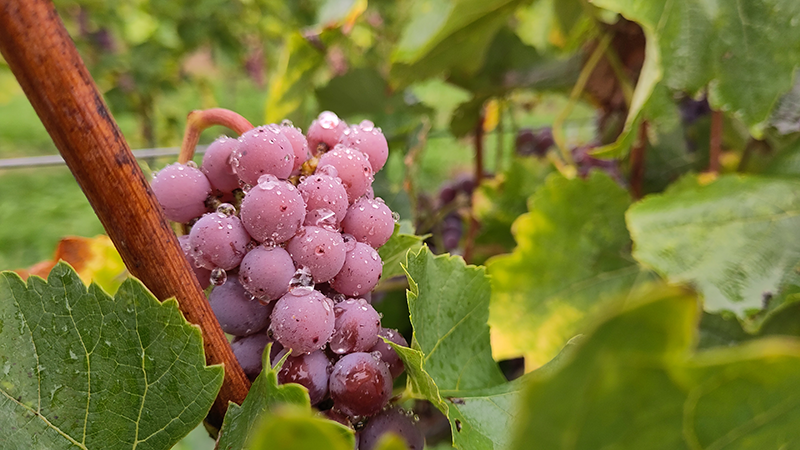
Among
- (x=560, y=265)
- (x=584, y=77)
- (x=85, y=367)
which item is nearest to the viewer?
(x=85, y=367)

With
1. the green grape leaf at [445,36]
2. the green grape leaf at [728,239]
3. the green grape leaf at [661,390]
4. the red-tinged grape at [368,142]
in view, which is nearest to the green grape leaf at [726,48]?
the green grape leaf at [728,239]

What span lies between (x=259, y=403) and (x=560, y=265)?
48cm

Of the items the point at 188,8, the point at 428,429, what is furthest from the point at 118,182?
the point at 188,8

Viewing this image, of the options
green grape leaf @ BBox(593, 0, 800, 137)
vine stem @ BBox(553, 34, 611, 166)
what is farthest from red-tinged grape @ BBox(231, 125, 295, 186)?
vine stem @ BBox(553, 34, 611, 166)

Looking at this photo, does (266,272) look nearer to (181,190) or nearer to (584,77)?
(181,190)

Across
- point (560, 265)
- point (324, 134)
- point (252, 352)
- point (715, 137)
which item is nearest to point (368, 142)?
point (324, 134)

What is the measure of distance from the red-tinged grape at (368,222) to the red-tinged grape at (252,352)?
0.07m

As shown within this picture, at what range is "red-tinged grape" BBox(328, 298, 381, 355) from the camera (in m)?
0.25

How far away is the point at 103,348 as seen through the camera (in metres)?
0.22

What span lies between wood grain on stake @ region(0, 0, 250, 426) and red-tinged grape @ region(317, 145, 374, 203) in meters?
0.09

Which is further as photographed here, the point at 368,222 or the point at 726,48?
the point at 726,48

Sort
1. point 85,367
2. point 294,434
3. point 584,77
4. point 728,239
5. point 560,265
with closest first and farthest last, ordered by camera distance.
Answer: point 294,434 → point 85,367 → point 728,239 → point 560,265 → point 584,77

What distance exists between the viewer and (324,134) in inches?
11.4

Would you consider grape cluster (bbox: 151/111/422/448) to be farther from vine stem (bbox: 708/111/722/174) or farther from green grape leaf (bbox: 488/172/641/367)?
vine stem (bbox: 708/111/722/174)
